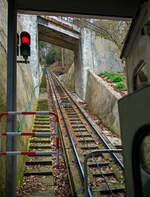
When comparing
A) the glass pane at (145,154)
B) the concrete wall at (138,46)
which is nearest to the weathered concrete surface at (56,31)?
the concrete wall at (138,46)

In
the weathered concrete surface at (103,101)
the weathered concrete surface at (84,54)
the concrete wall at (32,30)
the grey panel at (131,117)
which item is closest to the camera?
the grey panel at (131,117)

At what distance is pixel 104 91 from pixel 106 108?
1316 millimetres

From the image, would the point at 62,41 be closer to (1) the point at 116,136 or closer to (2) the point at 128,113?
(1) the point at 116,136

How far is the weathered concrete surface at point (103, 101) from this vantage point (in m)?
8.46

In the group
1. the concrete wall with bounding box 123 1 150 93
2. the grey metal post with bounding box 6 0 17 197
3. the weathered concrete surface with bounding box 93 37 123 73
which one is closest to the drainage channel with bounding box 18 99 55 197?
the grey metal post with bounding box 6 0 17 197

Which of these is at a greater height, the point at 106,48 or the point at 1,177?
the point at 106,48

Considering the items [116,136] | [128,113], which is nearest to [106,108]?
[116,136]

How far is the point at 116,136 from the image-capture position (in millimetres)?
7707

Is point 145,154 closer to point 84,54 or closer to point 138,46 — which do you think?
point 138,46

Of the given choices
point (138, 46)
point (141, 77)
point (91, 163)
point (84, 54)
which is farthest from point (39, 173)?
point (84, 54)

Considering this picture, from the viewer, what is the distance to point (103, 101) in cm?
1029

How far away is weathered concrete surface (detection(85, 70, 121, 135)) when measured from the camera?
8459 millimetres

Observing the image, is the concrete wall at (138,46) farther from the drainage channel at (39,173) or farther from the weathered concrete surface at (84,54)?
the weathered concrete surface at (84,54)

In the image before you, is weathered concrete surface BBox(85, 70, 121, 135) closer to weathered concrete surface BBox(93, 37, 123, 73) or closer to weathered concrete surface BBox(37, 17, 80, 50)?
weathered concrete surface BBox(93, 37, 123, 73)
